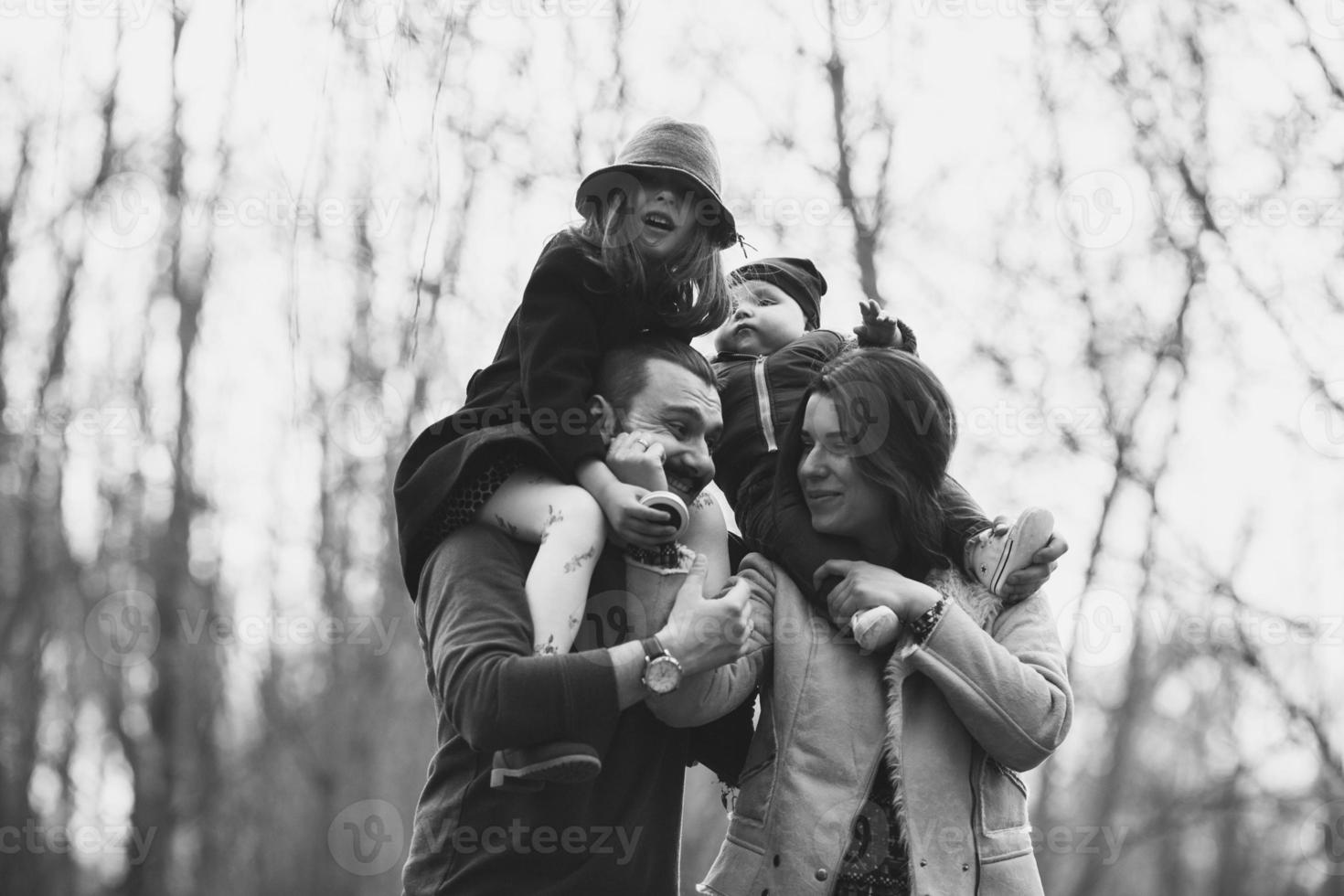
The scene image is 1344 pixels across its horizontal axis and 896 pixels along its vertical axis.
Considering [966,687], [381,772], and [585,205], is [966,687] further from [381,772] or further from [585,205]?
[381,772]

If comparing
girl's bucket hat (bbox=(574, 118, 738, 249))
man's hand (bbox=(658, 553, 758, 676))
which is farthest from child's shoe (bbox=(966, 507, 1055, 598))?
girl's bucket hat (bbox=(574, 118, 738, 249))

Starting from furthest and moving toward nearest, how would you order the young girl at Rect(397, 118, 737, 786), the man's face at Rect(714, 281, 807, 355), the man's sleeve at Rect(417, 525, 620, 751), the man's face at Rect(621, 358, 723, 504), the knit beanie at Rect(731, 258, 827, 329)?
the knit beanie at Rect(731, 258, 827, 329), the man's face at Rect(714, 281, 807, 355), the man's face at Rect(621, 358, 723, 504), the young girl at Rect(397, 118, 737, 786), the man's sleeve at Rect(417, 525, 620, 751)

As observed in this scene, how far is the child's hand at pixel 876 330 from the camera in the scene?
Answer: 2.83 meters

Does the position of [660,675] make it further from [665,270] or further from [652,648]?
[665,270]

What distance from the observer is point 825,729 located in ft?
8.73

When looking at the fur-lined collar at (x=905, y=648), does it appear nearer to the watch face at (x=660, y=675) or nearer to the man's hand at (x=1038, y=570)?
the man's hand at (x=1038, y=570)

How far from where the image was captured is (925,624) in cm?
263

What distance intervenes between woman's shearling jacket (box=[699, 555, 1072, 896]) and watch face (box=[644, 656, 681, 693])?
11.1 inches

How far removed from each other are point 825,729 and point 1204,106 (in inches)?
237

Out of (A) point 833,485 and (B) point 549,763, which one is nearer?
(B) point 549,763

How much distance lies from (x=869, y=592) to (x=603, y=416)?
0.58 meters

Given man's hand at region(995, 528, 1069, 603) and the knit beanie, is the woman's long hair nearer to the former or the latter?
man's hand at region(995, 528, 1069, 603)

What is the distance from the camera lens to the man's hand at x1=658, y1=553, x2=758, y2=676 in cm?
235

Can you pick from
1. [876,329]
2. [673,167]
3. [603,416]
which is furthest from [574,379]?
[876,329]
